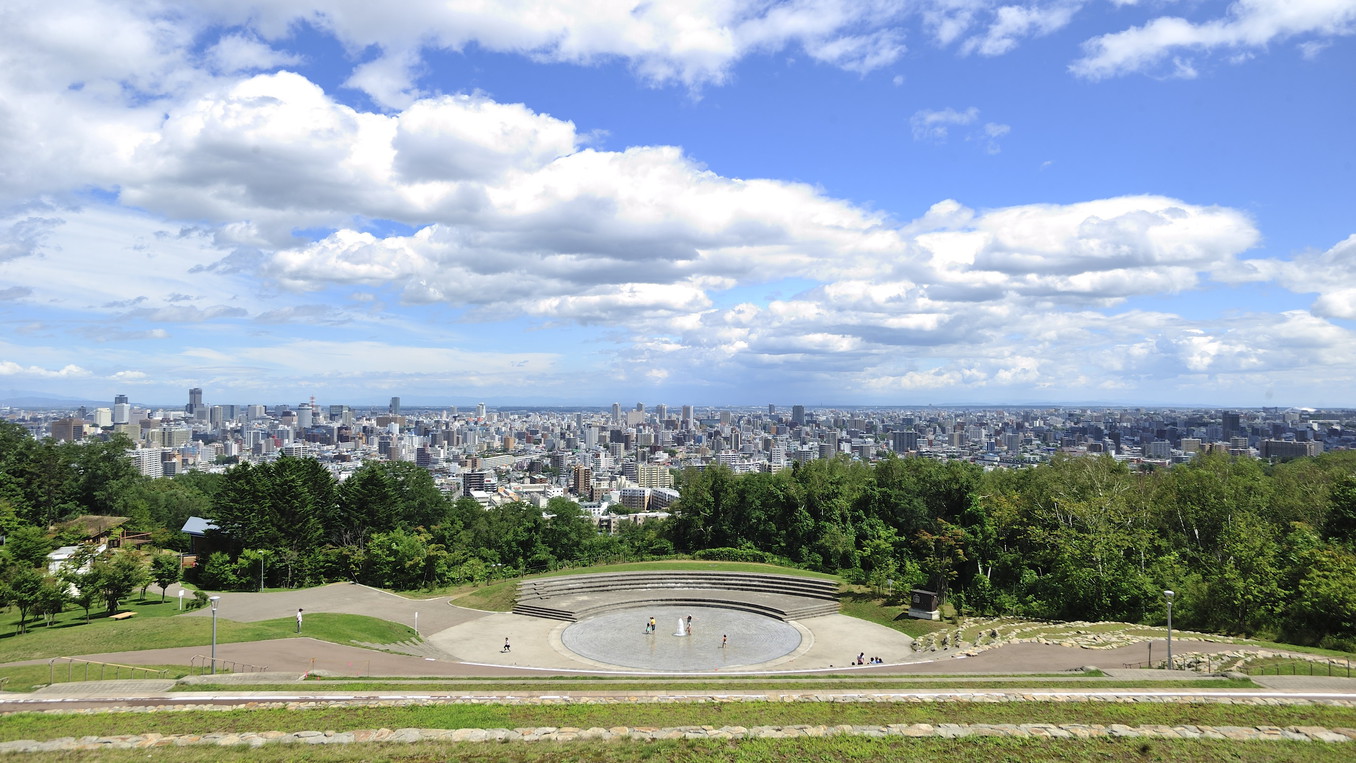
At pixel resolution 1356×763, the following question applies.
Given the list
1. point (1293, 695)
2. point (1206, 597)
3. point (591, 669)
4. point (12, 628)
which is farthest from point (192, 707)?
point (1206, 597)

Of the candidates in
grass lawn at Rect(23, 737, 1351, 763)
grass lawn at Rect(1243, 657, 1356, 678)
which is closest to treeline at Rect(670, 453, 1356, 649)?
grass lawn at Rect(1243, 657, 1356, 678)

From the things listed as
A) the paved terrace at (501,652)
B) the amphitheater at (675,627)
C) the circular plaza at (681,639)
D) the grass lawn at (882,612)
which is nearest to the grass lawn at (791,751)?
the paved terrace at (501,652)

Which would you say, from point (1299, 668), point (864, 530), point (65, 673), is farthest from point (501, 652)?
point (864, 530)

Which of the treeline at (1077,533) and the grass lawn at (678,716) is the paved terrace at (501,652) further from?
the grass lawn at (678,716)

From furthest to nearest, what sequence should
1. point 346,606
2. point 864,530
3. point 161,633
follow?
1. point 864,530
2. point 346,606
3. point 161,633

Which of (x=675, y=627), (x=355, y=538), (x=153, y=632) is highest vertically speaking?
(x=153, y=632)

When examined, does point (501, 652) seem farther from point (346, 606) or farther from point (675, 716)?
point (675, 716)
